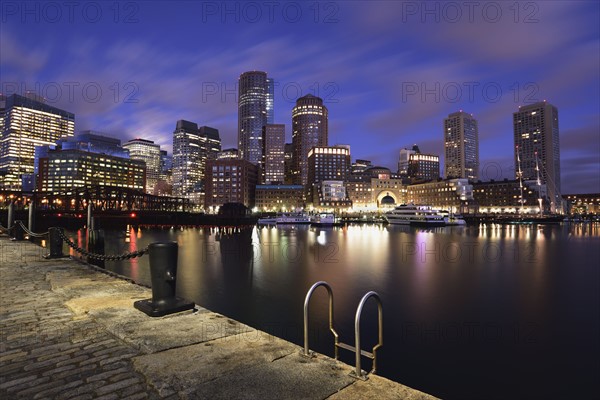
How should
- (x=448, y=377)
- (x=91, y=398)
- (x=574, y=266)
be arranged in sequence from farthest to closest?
(x=574, y=266)
(x=448, y=377)
(x=91, y=398)

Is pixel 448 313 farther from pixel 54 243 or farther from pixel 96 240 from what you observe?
pixel 96 240

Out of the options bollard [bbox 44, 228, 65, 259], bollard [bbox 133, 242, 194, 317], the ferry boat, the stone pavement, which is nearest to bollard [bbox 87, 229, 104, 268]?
bollard [bbox 44, 228, 65, 259]

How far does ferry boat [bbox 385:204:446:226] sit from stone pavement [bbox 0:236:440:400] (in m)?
129

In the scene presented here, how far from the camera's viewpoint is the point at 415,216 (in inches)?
5251

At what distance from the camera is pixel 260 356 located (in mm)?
5031

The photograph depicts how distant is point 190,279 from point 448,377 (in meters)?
19.1

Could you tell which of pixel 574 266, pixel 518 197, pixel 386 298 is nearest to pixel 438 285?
pixel 386 298

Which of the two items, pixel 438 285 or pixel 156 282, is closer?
pixel 156 282

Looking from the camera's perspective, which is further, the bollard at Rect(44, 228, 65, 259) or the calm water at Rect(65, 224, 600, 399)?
the bollard at Rect(44, 228, 65, 259)

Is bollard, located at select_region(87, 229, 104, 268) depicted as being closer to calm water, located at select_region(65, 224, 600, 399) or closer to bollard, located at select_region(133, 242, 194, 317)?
calm water, located at select_region(65, 224, 600, 399)

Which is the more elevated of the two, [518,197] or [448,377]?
[518,197]

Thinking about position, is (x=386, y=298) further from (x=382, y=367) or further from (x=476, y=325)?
(x=382, y=367)

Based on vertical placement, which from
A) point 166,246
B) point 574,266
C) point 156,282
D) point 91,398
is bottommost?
point 574,266

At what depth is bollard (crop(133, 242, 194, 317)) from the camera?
7.15 m
